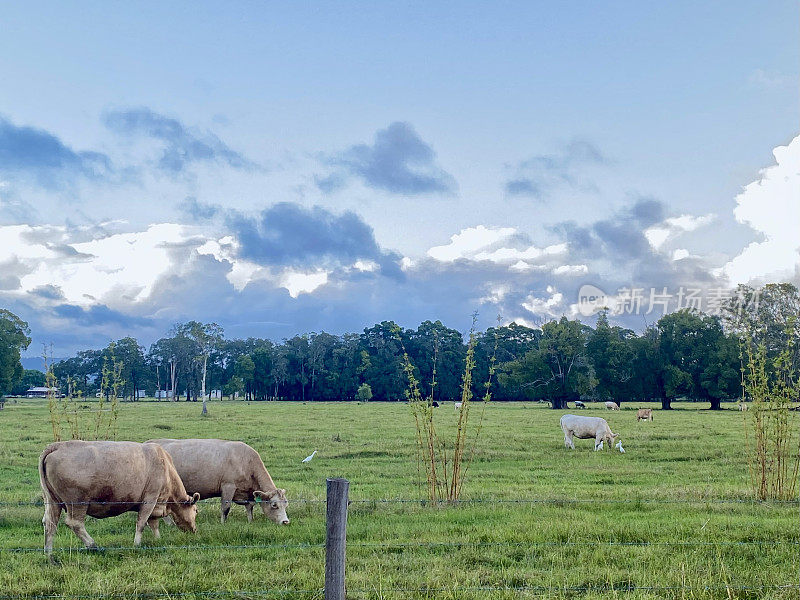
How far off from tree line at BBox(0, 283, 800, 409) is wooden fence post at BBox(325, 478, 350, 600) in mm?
10409

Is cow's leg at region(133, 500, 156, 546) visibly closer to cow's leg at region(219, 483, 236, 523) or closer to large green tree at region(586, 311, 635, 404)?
cow's leg at region(219, 483, 236, 523)

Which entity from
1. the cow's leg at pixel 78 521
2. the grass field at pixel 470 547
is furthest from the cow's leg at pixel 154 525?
the cow's leg at pixel 78 521

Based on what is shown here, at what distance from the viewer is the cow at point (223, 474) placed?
11.6 meters

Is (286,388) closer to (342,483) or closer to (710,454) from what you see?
(710,454)

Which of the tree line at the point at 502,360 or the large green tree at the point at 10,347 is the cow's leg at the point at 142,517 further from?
the large green tree at the point at 10,347

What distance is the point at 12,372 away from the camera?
6512 cm

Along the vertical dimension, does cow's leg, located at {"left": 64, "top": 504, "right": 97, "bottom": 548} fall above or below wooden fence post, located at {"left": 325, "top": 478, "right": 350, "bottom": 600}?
below

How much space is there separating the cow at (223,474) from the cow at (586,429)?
54.0ft

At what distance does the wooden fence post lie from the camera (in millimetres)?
5801

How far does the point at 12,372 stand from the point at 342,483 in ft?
231

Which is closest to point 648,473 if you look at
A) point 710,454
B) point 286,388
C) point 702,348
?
point 710,454

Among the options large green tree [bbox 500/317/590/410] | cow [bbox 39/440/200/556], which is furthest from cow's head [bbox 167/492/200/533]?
large green tree [bbox 500/317/590/410]

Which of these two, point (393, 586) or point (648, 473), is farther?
point (648, 473)

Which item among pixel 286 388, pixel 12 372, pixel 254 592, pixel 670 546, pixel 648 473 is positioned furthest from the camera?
pixel 286 388
